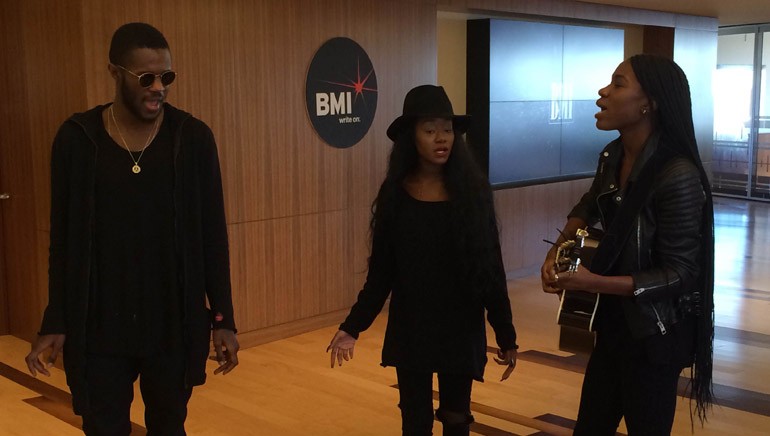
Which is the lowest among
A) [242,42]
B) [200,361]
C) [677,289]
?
[200,361]

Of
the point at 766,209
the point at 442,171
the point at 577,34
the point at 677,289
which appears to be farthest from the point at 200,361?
the point at 766,209

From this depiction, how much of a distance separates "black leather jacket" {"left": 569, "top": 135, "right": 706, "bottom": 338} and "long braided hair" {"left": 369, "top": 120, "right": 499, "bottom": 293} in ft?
1.59

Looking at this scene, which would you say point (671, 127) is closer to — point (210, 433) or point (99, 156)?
point (99, 156)

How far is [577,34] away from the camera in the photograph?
9289mm

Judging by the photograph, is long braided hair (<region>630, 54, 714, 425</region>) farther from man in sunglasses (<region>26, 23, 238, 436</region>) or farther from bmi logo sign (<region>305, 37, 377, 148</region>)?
bmi logo sign (<region>305, 37, 377, 148</region>)

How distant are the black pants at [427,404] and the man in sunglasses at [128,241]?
0.71 m

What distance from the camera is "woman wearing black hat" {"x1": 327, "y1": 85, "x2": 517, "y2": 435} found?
293 centimetres

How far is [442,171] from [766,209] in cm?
1221

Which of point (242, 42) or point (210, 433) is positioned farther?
point (242, 42)

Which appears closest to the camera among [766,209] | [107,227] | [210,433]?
[107,227]

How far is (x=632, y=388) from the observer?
2.61 metres

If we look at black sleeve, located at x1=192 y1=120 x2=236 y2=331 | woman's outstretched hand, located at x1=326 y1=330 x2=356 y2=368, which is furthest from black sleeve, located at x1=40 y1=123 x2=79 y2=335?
woman's outstretched hand, located at x1=326 y1=330 x2=356 y2=368

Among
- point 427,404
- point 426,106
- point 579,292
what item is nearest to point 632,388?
point 579,292

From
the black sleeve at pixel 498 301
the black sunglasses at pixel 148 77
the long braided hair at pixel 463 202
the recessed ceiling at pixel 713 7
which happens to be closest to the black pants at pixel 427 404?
the black sleeve at pixel 498 301
